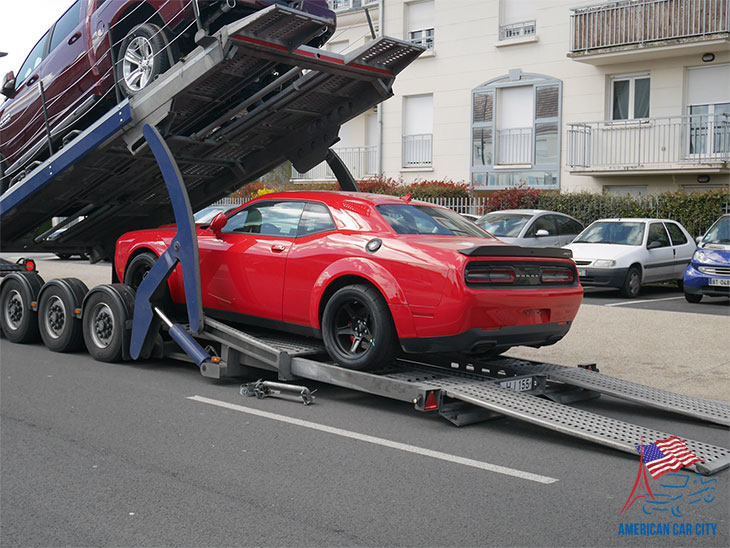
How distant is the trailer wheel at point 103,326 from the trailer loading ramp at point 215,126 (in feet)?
4.57

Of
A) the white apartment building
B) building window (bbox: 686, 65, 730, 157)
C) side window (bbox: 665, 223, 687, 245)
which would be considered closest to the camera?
side window (bbox: 665, 223, 687, 245)

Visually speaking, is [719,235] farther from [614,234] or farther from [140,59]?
[140,59]

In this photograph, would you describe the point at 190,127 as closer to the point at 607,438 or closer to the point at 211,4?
the point at 211,4

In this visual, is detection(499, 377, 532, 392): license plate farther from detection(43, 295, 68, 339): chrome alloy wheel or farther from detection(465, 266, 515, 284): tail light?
detection(43, 295, 68, 339): chrome alloy wheel

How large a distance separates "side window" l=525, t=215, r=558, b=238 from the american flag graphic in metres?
12.6

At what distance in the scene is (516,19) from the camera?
1016 inches

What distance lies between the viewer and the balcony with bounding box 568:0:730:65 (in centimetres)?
2162

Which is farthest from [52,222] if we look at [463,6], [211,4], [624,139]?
[463,6]

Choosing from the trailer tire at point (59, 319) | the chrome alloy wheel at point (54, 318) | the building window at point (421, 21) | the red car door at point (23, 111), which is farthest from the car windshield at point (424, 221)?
the building window at point (421, 21)

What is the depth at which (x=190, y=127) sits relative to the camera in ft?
28.5

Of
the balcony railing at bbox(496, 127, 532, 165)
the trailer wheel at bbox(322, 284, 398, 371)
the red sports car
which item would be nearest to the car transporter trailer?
the trailer wheel at bbox(322, 284, 398, 371)

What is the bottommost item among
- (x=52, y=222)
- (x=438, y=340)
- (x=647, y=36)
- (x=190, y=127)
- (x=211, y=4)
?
(x=438, y=340)

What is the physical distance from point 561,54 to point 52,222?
60.3ft

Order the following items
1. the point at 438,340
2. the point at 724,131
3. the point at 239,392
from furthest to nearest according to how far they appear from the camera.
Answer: the point at 724,131 → the point at 239,392 → the point at 438,340
